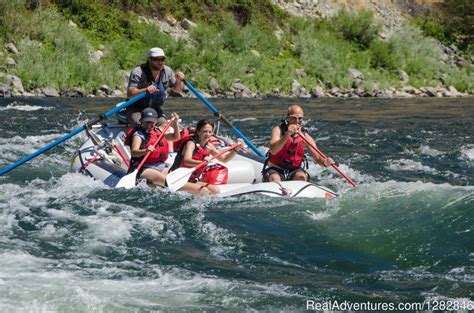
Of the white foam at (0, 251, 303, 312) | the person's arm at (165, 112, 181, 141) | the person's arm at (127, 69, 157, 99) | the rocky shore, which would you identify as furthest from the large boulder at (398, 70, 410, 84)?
the white foam at (0, 251, 303, 312)

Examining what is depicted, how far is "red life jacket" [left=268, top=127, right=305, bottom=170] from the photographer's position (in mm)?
8227

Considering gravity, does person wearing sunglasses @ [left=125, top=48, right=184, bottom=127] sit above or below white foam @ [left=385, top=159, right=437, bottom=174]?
above

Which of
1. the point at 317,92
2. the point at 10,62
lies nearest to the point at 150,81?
the point at 10,62

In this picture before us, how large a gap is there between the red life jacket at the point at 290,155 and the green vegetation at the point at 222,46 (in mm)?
13057

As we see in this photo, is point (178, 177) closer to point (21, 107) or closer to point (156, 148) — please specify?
point (156, 148)

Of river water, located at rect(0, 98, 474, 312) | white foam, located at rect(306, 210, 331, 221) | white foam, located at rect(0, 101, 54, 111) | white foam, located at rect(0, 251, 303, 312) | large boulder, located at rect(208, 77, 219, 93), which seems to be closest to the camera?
white foam, located at rect(0, 251, 303, 312)

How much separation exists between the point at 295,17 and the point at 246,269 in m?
27.1

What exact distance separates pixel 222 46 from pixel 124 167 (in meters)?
18.1

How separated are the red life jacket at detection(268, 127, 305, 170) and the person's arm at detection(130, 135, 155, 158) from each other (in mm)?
1417

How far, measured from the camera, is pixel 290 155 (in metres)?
8.29

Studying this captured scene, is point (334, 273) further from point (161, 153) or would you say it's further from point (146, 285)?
point (161, 153)

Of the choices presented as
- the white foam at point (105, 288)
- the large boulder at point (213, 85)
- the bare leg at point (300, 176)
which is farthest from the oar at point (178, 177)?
the large boulder at point (213, 85)

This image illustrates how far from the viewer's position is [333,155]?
1160cm

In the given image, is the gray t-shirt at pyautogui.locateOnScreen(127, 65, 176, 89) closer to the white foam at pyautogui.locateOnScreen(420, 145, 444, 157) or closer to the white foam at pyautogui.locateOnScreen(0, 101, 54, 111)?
the white foam at pyautogui.locateOnScreen(420, 145, 444, 157)
